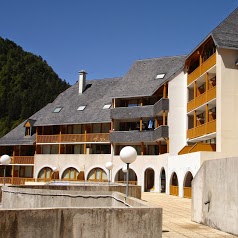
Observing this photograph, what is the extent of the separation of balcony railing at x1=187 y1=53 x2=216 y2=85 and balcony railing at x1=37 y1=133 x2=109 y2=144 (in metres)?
13.7

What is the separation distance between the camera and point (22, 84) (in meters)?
108

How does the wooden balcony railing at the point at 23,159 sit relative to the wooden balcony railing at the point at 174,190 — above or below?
above

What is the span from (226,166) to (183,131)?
2842 cm

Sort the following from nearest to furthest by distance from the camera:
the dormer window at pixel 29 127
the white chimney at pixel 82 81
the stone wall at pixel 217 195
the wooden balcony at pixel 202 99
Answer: the stone wall at pixel 217 195, the wooden balcony at pixel 202 99, the dormer window at pixel 29 127, the white chimney at pixel 82 81

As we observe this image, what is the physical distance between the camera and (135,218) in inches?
339

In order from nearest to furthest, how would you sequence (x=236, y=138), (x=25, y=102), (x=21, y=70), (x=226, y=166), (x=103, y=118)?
1. (x=226, y=166)
2. (x=236, y=138)
3. (x=103, y=118)
4. (x=25, y=102)
5. (x=21, y=70)

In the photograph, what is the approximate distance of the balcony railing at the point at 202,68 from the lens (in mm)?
33375

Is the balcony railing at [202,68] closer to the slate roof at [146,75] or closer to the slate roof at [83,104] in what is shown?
the slate roof at [146,75]

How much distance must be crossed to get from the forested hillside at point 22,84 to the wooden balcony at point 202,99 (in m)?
63.4

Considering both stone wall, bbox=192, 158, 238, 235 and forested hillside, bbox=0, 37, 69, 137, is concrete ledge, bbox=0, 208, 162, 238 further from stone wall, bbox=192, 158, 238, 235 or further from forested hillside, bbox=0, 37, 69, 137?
forested hillside, bbox=0, 37, 69, 137

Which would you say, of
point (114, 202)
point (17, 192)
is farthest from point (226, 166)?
point (17, 192)

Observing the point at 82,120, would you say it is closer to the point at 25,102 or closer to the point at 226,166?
the point at 226,166

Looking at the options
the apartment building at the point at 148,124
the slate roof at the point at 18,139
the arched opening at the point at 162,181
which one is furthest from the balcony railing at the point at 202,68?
the slate roof at the point at 18,139

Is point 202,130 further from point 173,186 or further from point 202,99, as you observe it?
point 173,186
